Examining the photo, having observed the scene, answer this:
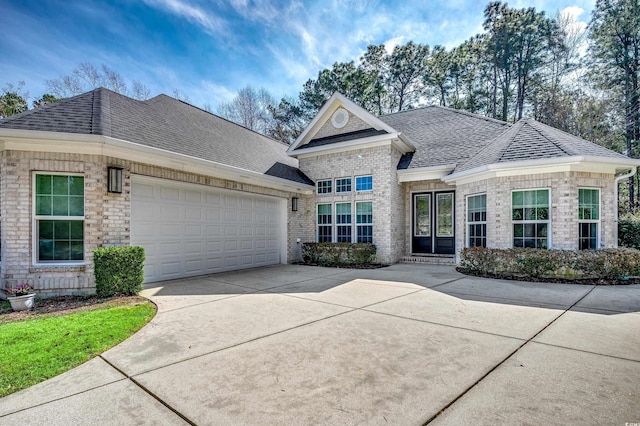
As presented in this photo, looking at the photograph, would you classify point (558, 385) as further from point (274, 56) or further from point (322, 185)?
point (274, 56)

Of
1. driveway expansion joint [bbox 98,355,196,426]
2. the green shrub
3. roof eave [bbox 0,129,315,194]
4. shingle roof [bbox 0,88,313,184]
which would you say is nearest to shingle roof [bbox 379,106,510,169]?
shingle roof [bbox 0,88,313,184]

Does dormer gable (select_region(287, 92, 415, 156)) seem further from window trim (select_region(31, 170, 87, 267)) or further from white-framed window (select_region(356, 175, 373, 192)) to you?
window trim (select_region(31, 170, 87, 267))

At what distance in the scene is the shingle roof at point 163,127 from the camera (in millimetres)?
6652

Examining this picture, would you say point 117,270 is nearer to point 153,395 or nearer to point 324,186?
point 153,395

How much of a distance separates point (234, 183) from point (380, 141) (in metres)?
5.26

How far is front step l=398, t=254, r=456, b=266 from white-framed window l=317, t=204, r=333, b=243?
291cm

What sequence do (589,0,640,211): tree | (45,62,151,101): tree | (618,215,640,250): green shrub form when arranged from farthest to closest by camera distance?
(45,62,151,101): tree < (589,0,640,211): tree < (618,215,640,250): green shrub

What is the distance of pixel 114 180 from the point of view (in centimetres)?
670

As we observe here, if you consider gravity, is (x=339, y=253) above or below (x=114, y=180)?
below

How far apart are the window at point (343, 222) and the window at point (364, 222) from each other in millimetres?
360

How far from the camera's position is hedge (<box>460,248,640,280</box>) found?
7.75 metres

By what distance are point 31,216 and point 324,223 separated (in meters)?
8.64

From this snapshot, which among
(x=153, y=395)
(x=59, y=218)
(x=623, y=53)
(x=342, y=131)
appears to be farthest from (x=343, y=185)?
(x=623, y=53)

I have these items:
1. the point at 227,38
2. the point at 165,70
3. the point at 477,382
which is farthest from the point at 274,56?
the point at 477,382
